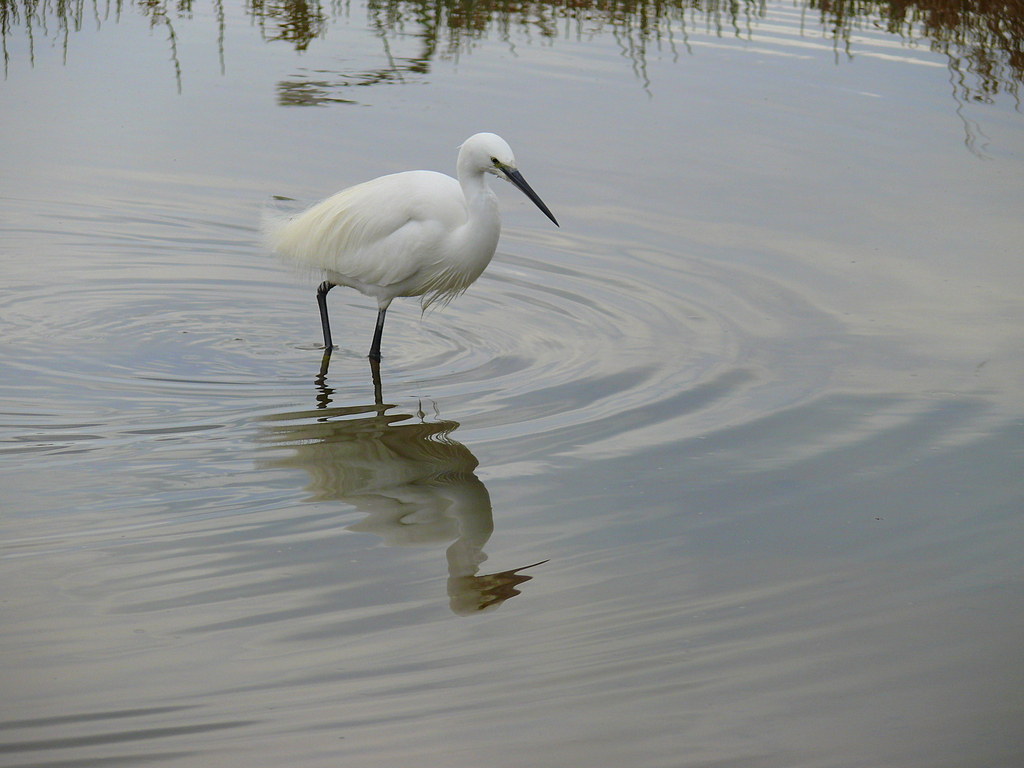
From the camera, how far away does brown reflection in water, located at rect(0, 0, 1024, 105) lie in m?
10.4

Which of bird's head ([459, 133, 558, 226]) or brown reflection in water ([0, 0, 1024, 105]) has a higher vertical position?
brown reflection in water ([0, 0, 1024, 105])

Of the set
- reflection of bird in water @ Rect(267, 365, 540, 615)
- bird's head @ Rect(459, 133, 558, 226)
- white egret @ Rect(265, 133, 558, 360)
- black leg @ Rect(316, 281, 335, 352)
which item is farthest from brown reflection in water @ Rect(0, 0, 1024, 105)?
reflection of bird in water @ Rect(267, 365, 540, 615)

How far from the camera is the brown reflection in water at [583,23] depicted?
10383 mm

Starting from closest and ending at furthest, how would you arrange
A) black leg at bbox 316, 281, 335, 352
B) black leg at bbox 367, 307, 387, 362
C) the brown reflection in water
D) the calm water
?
the calm water → black leg at bbox 367, 307, 387, 362 → black leg at bbox 316, 281, 335, 352 → the brown reflection in water

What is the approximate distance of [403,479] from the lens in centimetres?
427

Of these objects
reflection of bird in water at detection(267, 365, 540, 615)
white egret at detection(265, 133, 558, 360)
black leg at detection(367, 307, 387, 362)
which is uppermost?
white egret at detection(265, 133, 558, 360)

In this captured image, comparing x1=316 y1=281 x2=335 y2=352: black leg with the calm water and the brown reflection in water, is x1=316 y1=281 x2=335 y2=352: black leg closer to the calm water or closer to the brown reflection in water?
the calm water

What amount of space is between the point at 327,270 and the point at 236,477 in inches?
75.6

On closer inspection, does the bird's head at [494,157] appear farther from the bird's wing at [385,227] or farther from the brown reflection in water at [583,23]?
the brown reflection in water at [583,23]

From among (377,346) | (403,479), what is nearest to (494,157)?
(377,346)

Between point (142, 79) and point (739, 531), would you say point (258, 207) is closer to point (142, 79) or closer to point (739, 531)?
point (142, 79)

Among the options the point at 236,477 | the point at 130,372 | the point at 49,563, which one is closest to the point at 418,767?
the point at 49,563

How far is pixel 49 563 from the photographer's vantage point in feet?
11.4

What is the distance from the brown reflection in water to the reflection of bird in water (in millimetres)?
5586
